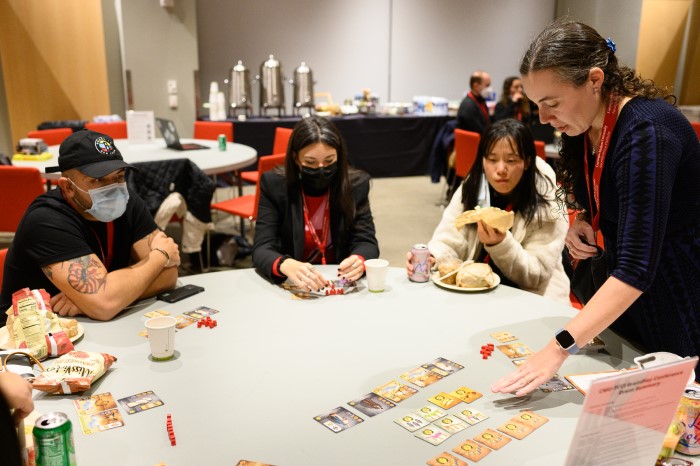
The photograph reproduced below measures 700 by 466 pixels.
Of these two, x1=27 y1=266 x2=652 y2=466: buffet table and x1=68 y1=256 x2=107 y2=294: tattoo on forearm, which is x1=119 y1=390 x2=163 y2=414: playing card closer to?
x1=27 y1=266 x2=652 y2=466: buffet table

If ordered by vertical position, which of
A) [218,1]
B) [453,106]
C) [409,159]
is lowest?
[409,159]

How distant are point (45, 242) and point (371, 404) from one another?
1125mm

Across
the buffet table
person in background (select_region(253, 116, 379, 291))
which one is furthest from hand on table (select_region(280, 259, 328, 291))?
person in background (select_region(253, 116, 379, 291))

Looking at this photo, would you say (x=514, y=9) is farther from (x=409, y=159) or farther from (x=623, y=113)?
(x=623, y=113)

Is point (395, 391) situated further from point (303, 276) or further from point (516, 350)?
point (303, 276)

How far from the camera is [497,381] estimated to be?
4.98ft

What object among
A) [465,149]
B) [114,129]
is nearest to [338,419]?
[465,149]

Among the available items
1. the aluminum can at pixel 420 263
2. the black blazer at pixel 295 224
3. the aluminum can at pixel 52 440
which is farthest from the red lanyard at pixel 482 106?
the aluminum can at pixel 52 440

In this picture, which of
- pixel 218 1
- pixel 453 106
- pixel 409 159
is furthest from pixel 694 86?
pixel 218 1

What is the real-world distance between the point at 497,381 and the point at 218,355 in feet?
2.37

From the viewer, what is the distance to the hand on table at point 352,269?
2.19m

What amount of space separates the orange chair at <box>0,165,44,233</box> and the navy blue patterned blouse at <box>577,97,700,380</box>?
3.10m

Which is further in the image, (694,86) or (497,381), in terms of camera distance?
Result: (694,86)

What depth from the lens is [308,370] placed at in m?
1.58
